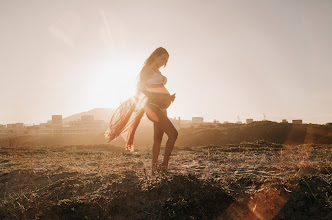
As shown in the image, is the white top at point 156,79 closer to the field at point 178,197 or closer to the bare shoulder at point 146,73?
the bare shoulder at point 146,73

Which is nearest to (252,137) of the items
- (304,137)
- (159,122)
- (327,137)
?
(304,137)

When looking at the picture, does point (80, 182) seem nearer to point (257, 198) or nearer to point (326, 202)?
point (257, 198)

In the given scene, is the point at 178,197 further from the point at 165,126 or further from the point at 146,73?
the point at 146,73

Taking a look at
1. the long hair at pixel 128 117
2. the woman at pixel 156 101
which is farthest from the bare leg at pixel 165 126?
the long hair at pixel 128 117

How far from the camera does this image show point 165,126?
10.7 ft

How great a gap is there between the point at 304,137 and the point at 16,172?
60.9 feet

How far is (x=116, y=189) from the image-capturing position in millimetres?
2725

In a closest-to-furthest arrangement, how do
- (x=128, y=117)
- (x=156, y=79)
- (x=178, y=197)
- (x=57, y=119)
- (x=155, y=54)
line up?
1. (x=178, y=197)
2. (x=156, y=79)
3. (x=155, y=54)
4. (x=128, y=117)
5. (x=57, y=119)

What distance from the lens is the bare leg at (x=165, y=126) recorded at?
3.23m

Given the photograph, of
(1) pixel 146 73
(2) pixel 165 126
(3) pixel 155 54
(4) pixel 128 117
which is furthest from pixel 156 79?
(4) pixel 128 117

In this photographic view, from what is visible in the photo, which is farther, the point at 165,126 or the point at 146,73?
the point at 146,73

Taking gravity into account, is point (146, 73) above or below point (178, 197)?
above

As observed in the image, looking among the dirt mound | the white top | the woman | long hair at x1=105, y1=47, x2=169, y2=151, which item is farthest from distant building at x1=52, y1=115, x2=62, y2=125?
the dirt mound

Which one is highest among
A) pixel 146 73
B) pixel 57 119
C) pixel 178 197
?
pixel 57 119
